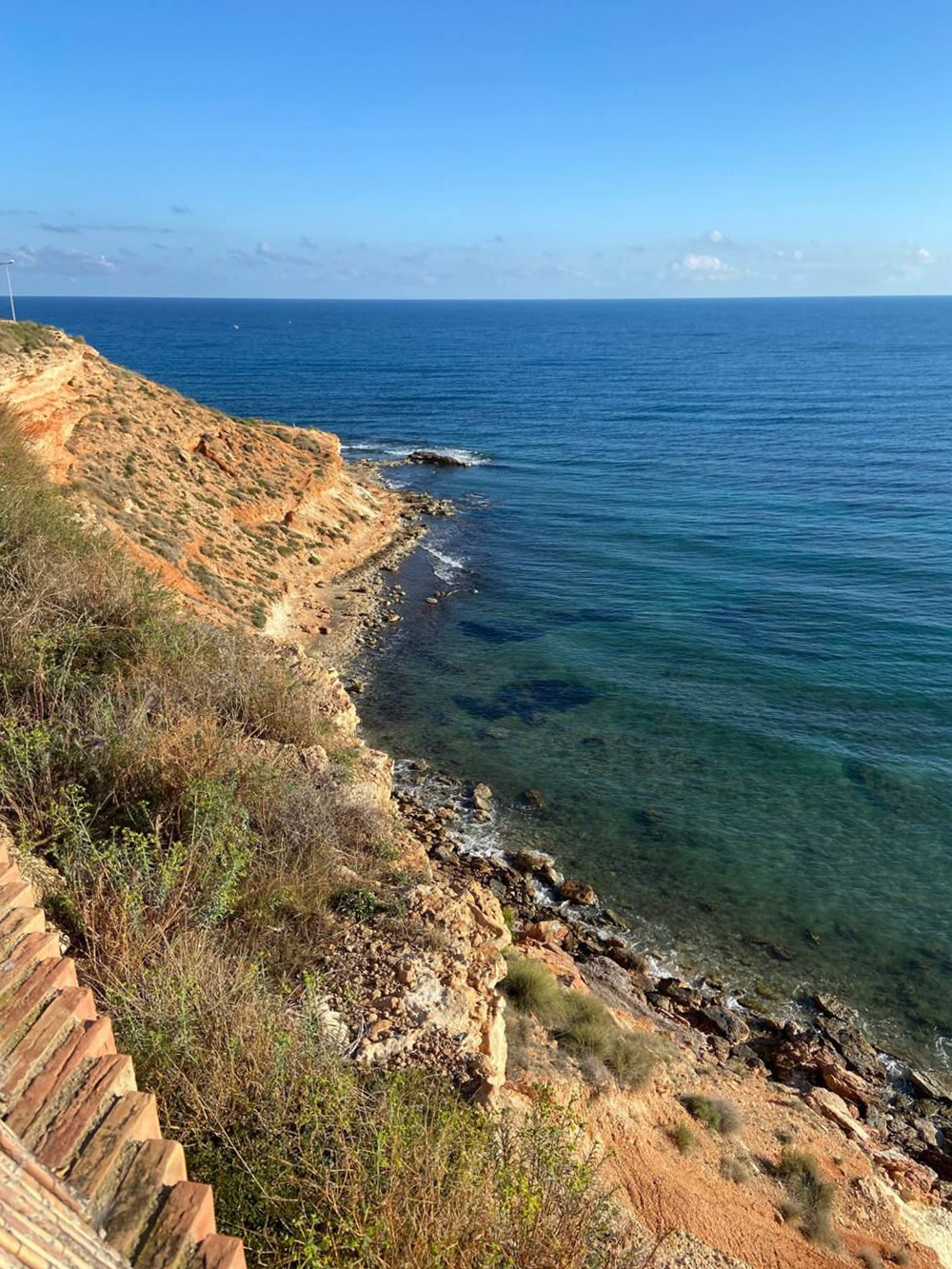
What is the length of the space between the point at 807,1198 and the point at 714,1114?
5.02ft

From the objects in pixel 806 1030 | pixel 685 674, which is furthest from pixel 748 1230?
pixel 685 674

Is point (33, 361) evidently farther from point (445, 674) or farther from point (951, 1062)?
point (951, 1062)

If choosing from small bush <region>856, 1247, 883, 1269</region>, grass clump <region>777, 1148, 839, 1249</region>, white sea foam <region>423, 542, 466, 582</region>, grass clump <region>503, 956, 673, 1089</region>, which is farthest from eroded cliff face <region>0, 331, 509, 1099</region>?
small bush <region>856, 1247, 883, 1269</region>

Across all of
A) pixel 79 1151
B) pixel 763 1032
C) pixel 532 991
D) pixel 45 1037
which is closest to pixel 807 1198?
pixel 532 991

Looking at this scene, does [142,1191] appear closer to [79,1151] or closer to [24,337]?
[79,1151]

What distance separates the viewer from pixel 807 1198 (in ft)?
35.7

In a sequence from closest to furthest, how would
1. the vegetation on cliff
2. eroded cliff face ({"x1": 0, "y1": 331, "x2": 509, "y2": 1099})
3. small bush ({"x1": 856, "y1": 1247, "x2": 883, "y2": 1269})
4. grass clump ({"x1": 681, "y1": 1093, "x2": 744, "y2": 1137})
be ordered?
1. the vegetation on cliff
2. eroded cliff face ({"x1": 0, "y1": 331, "x2": 509, "y2": 1099})
3. small bush ({"x1": 856, "y1": 1247, "x2": 883, "y2": 1269})
4. grass clump ({"x1": 681, "y1": 1093, "x2": 744, "y2": 1137})

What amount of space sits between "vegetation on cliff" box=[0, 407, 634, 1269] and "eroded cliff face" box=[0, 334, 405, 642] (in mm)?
11244

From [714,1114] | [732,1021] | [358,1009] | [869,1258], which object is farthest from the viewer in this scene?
[732,1021]

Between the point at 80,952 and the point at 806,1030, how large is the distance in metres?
14.4

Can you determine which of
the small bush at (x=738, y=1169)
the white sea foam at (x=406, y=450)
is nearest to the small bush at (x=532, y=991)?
the small bush at (x=738, y=1169)

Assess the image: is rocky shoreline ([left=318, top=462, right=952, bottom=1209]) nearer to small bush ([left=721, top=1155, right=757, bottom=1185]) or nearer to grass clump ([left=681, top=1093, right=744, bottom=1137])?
grass clump ([left=681, top=1093, right=744, bottom=1137])

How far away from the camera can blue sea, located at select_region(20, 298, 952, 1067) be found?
1938cm

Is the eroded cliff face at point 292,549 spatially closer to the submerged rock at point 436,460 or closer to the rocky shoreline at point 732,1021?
the rocky shoreline at point 732,1021
